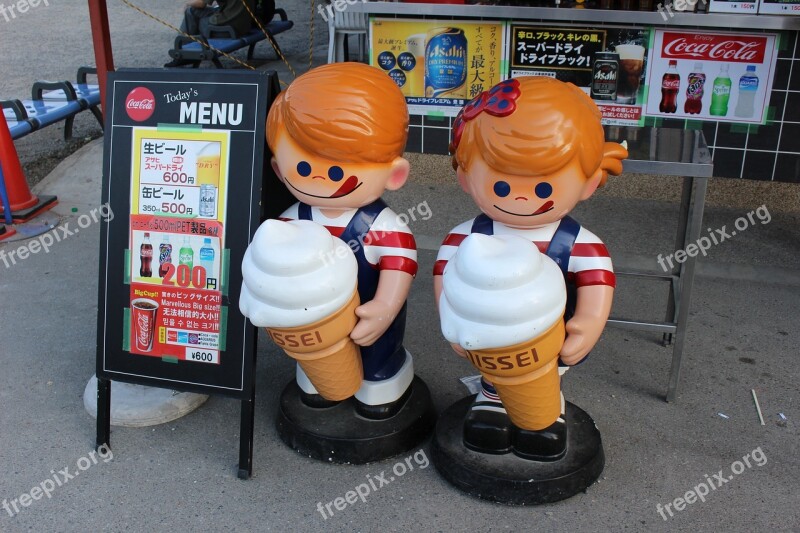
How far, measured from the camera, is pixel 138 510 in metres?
3.24

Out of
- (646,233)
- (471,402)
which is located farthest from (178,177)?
(646,233)

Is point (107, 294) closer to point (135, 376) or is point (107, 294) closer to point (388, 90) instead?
point (135, 376)

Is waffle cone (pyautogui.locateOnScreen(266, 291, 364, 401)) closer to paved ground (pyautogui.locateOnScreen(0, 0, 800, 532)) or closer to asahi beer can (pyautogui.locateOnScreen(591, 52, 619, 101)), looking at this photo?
paved ground (pyautogui.locateOnScreen(0, 0, 800, 532))

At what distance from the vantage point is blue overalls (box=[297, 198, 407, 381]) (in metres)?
3.20

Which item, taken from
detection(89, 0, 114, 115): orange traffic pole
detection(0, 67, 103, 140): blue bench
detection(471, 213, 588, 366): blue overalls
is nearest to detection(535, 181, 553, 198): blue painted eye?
detection(471, 213, 588, 366): blue overalls

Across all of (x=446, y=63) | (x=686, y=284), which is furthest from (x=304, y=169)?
(x=446, y=63)

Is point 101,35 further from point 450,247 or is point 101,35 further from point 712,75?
point 712,75

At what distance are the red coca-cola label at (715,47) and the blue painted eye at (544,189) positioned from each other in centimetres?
297

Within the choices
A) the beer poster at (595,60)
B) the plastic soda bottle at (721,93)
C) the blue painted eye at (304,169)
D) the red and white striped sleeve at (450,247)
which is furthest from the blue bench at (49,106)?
the plastic soda bottle at (721,93)

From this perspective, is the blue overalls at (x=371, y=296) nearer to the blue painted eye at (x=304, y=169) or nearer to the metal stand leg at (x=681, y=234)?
the blue painted eye at (x=304, y=169)

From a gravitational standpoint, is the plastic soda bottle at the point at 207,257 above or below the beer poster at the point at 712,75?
below

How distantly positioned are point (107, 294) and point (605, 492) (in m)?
2.15

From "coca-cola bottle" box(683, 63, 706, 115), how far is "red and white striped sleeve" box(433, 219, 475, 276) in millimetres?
2922

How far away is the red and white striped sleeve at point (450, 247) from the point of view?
310 centimetres
